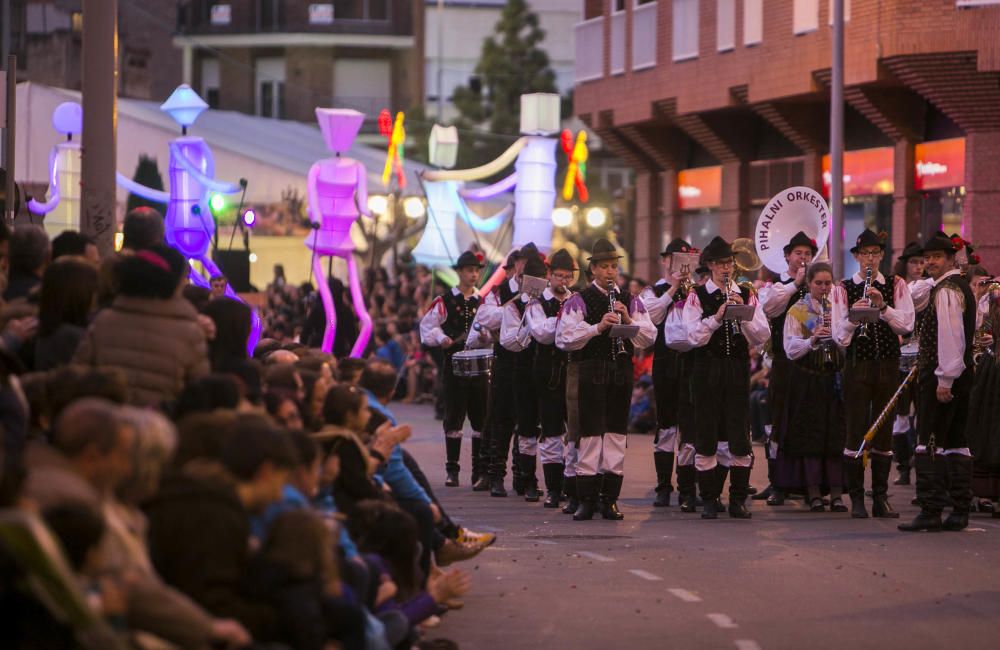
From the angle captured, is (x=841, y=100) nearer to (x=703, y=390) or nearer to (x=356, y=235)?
(x=703, y=390)

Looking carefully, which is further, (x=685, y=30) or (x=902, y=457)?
(x=685, y=30)

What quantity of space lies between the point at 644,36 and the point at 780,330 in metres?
22.2

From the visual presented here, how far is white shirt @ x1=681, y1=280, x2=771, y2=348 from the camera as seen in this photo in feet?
52.8

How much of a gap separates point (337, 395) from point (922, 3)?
19.5 m

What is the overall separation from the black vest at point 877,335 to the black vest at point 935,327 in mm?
813

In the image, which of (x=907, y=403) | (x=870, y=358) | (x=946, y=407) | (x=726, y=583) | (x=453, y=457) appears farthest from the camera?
(x=453, y=457)

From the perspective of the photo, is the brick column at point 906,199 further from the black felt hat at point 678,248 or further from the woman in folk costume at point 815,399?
the woman in folk costume at point 815,399

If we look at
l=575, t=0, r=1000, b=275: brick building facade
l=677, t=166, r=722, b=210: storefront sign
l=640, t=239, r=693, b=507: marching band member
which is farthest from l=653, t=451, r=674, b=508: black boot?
l=677, t=166, r=722, b=210: storefront sign

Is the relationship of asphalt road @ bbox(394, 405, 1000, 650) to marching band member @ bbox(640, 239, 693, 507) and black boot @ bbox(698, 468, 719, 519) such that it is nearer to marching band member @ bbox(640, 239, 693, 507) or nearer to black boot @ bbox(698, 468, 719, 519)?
black boot @ bbox(698, 468, 719, 519)

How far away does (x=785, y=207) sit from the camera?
1841 cm

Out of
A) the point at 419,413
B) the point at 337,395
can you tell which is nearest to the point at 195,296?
the point at 337,395

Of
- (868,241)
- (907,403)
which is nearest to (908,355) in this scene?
(907,403)

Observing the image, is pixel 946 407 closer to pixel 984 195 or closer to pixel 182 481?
pixel 182 481

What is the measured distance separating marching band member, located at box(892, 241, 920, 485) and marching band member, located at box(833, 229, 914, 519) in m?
1.61
